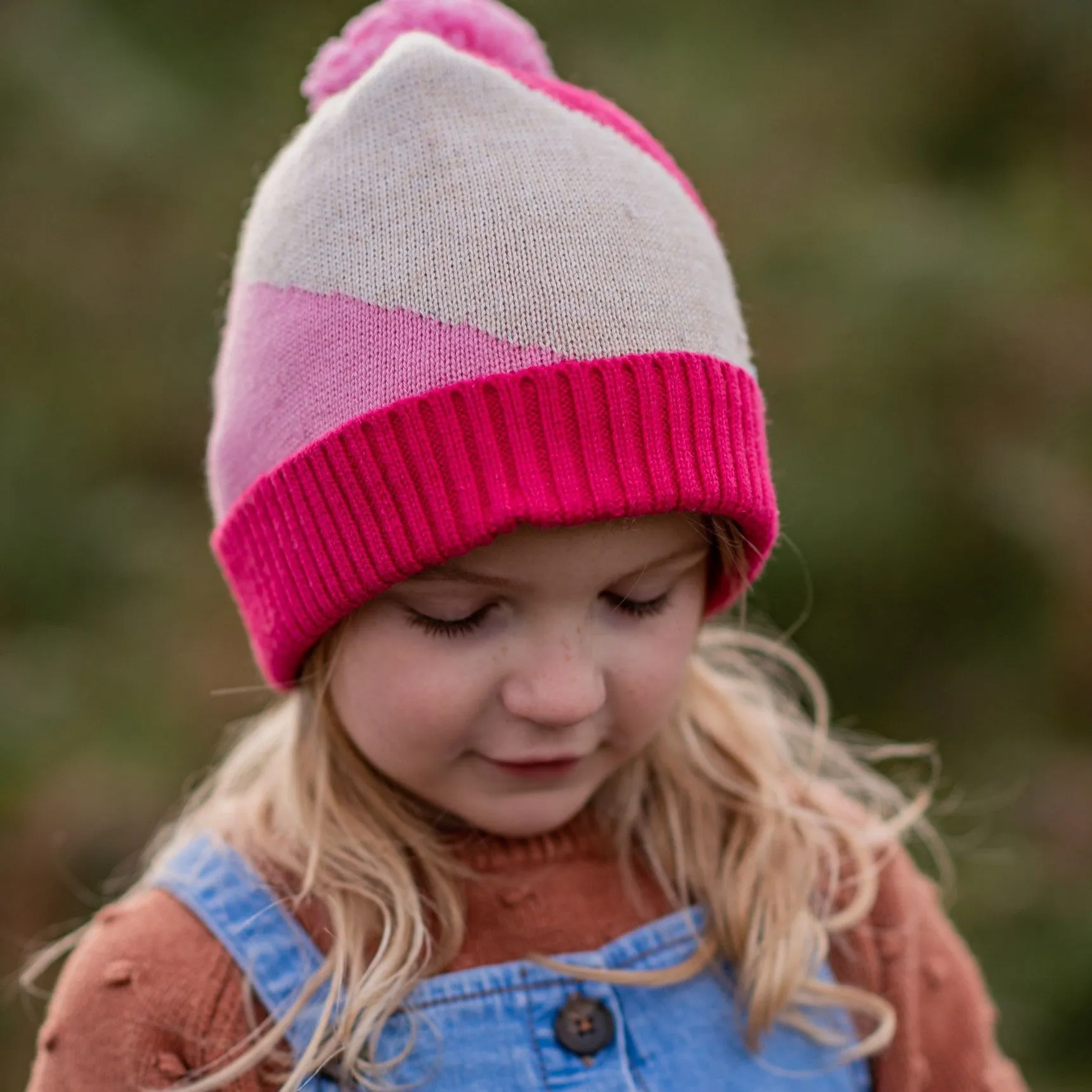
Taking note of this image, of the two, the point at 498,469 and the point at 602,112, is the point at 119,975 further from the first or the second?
the point at 602,112

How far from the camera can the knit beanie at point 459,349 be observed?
132 centimetres

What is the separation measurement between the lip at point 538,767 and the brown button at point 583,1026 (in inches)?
9.5

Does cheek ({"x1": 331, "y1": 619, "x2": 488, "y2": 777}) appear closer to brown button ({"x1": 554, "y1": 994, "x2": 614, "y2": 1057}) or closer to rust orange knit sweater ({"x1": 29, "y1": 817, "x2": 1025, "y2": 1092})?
rust orange knit sweater ({"x1": 29, "y1": 817, "x2": 1025, "y2": 1092})

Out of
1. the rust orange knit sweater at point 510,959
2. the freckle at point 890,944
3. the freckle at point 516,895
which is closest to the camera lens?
the rust orange knit sweater at point 510,959

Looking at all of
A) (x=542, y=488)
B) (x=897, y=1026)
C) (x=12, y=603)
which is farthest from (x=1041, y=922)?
(x=12, y=603)

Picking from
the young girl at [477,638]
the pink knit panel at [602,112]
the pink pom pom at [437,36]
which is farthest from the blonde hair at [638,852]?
the pink pom pom at [437,36]

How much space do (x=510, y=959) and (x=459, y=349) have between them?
26.1 inches

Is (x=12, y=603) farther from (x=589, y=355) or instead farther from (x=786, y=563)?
(x=589, y=355)

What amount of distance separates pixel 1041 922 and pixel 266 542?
2230 mm

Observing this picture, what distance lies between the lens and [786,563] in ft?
11.3

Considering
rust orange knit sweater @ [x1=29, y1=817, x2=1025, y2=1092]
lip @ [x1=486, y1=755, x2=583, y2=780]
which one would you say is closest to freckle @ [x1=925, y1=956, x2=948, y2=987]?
rust orange knit sweater @ [x1=29, y1=817, x2=1025, y2=1092]

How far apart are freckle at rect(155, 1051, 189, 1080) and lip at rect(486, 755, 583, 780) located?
17.3 inches

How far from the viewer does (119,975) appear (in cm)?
144

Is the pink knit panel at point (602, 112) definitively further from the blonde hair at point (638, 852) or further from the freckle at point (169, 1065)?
the freckle at point (169, 1065)
